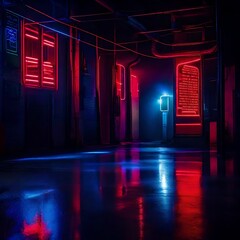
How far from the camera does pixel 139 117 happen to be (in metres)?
28.4

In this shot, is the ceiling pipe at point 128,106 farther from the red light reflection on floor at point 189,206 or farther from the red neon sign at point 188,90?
the red light reflection on floor at point 189,206

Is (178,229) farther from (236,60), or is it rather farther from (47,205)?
(236,60)

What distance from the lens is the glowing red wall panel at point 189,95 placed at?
20.6 metres

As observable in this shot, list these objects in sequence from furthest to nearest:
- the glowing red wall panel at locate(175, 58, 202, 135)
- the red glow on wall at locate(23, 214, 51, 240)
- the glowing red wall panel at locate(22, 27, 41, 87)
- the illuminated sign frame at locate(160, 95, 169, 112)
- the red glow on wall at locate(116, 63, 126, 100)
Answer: the illuminated sign frame at locate(160, 95, 169, 112), the red glow on wall at locate(116, 63, 126, 100), the glowing red wall panel at locate(175, 58, 202, 135), the glowing red wall panel at locate(22, 27, 41, 87), the red glow on wall at locate(23, 214, 51, 240)

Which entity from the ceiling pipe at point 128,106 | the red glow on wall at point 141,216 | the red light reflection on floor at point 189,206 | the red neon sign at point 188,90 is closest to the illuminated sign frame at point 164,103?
the ceiling pipe at point 128,106

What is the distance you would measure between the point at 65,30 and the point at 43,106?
12.2 feet

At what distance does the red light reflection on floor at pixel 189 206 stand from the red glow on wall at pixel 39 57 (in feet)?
28.1

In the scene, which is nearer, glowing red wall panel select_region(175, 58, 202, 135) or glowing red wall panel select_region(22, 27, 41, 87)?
glowing red wall panel select_region(22, 27, 41, 87)

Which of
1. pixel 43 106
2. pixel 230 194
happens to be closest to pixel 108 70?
pixel 43 106

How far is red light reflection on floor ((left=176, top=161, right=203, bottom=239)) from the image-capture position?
3941 mm

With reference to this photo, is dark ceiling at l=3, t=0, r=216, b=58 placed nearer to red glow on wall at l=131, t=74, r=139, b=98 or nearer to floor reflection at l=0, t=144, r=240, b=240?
red glow on wall at l=131, t=74, r=139, b=98

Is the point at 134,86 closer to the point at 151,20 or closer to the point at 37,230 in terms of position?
the point at 151,20

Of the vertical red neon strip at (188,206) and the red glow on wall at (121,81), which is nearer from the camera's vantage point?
the vertical red neon strip at (188,206)

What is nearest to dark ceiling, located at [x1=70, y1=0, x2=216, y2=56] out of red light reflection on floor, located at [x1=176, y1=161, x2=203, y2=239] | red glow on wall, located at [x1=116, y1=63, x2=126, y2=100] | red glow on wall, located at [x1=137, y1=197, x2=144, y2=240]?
red glow on wall, located at [x1=116, y1=63, x2=126, y2=100]
